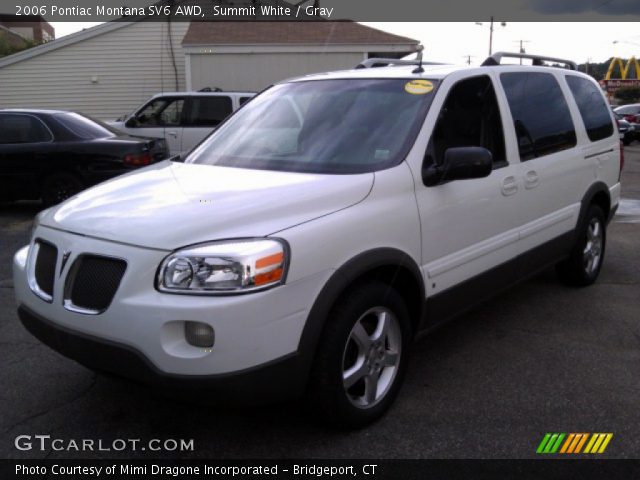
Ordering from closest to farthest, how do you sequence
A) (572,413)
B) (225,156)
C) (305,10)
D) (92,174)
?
(572,413) → (225,156) → (92,174) → (305,10)

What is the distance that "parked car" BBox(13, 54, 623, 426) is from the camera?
2684 mm

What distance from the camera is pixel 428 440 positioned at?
10.4 ft

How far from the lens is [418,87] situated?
12.6ft

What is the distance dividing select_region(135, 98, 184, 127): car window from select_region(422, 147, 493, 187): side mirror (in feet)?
30.0

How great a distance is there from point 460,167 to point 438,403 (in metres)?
1.27

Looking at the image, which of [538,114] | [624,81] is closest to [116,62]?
[538,114]

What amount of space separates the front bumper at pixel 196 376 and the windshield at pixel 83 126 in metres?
6.74

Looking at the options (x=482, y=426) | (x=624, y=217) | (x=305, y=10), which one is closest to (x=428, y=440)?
(x=482, y=426)

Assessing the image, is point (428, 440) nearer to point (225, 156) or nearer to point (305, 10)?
point (225, 156)

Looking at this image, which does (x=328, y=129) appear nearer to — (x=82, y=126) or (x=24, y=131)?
(x=82, y=126)

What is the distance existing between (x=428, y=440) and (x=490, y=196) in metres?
1.55

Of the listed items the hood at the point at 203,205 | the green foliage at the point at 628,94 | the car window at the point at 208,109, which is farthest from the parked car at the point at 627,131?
the green foliage at the point at 628,94

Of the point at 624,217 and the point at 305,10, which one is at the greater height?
the point at 305,10

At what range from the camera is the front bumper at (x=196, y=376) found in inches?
105
